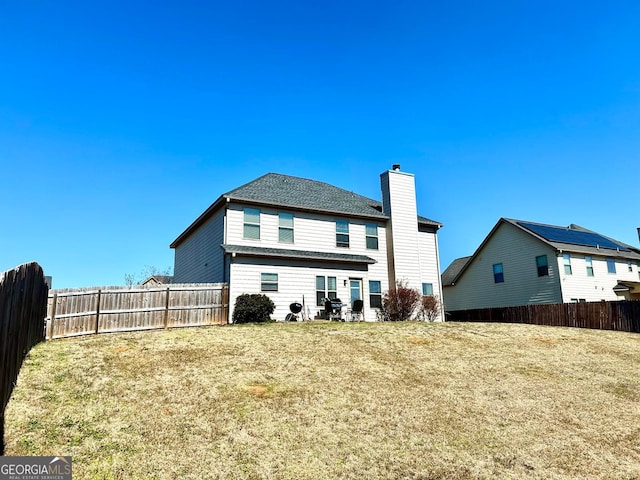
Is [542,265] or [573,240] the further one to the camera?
[573,240]

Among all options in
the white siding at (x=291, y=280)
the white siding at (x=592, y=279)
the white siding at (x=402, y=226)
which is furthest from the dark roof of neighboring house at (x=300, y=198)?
the white siding at (x=592, y=279)

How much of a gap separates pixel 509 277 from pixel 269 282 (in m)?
19.0

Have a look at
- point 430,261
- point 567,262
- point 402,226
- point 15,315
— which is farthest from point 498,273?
point 15,315

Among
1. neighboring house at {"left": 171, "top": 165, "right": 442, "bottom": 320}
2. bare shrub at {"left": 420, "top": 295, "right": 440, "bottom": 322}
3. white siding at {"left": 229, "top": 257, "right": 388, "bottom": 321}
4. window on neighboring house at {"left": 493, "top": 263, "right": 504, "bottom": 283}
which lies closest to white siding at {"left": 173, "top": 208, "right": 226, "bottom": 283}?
neighboring house at {"left": 171, "top": 165, "right": 442, "bottom": 320}

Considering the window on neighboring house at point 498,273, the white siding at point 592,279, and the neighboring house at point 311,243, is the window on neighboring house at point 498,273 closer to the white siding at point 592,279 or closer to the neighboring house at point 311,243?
the white siding at point 592,279

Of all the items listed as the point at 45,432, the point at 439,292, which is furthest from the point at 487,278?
the point at 45,432

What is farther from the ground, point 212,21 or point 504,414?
point 212,21

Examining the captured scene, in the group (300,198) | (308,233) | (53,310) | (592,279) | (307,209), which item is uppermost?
(300,198)

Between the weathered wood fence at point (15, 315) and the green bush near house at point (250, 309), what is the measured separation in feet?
26.8

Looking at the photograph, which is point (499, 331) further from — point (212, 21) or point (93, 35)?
point (93, 35)

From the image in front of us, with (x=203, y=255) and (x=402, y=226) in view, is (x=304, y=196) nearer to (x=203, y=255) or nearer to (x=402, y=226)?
(x=402, y=226)

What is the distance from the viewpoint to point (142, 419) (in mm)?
8711

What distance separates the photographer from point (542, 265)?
29.5 metres

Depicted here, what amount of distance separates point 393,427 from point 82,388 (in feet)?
22.4
